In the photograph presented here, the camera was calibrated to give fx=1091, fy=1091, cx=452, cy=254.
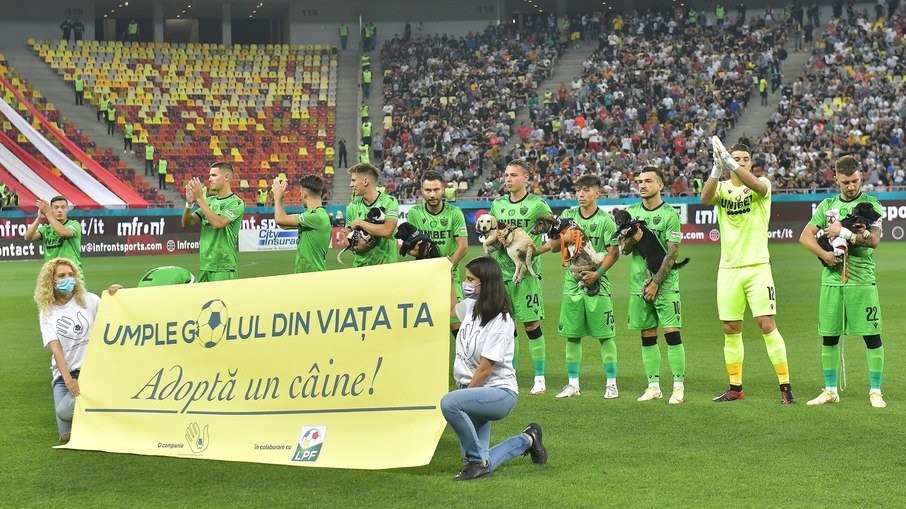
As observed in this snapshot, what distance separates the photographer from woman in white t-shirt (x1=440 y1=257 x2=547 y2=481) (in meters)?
7.46

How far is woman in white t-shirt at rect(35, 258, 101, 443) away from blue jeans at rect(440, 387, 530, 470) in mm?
3397

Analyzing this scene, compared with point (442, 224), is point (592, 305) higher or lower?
lower

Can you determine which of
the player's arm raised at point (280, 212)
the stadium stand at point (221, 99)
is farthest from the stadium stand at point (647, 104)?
the player's arm raised at point (280, 212)

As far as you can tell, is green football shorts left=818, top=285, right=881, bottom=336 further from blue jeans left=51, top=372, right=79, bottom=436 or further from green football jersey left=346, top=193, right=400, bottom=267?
blue jeans left=51, top=372, right=79, bottom=436

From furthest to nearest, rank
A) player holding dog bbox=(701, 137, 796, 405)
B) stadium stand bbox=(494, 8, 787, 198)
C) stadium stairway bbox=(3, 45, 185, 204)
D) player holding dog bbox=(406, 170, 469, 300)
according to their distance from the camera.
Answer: stadium stairway bbox=(3, 45, 185, 204) → stadium stand bbox=(494, 8, 787, 198) → player holding dog bbox=(406, 170, 469, 300) → player holding dog bbox=(701, 137, 796, 405)

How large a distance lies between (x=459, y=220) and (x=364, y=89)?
40.1 metres

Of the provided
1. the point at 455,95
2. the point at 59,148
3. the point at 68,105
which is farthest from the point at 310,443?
the point at 68,105

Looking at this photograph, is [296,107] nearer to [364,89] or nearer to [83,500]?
[364,89]

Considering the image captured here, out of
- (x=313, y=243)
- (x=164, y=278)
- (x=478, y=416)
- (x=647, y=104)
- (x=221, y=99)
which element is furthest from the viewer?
(x=221, y=99)

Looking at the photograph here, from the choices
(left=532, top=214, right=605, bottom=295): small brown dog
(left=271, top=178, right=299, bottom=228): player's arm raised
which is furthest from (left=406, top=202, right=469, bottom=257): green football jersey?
(left=271, top=178, right=299, bottom=228): player's arm raised

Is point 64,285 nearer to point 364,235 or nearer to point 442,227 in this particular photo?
point 364,235

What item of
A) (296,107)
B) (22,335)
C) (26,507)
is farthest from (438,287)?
(296,107)

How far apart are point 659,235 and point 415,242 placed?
7.83ft

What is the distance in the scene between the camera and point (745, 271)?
33.9 ft
